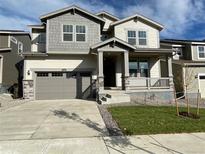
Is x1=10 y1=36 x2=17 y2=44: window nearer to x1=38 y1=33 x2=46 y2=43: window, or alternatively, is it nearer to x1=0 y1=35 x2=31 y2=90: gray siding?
x1=0 y1=35 x2=31 y2=90: gray siding

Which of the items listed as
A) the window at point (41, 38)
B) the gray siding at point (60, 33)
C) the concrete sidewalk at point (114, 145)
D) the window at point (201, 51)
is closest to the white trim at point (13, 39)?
the window at point (41, 38)

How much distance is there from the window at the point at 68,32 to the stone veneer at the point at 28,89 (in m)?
4.77

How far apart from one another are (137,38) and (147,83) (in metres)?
4.99

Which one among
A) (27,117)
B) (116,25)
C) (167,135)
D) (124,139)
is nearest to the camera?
(124,139)

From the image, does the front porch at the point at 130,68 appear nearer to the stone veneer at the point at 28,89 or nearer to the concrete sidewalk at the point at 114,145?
the stone veneer at the point at 28,89

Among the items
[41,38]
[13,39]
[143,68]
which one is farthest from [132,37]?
[13,39]

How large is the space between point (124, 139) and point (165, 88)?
442 inches

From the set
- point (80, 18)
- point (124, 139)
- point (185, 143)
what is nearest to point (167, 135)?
point (185, 143)

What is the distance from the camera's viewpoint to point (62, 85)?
17188mm

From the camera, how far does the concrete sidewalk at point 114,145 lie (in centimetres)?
506

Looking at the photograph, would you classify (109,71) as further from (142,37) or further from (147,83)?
(147,83)

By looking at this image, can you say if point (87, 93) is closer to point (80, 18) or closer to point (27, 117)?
point (80, 18)

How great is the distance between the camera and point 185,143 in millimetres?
5688

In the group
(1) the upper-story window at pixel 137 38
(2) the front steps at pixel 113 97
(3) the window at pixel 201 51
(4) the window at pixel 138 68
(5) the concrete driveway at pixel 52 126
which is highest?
(1) the upper-story window at pixel 137 38
